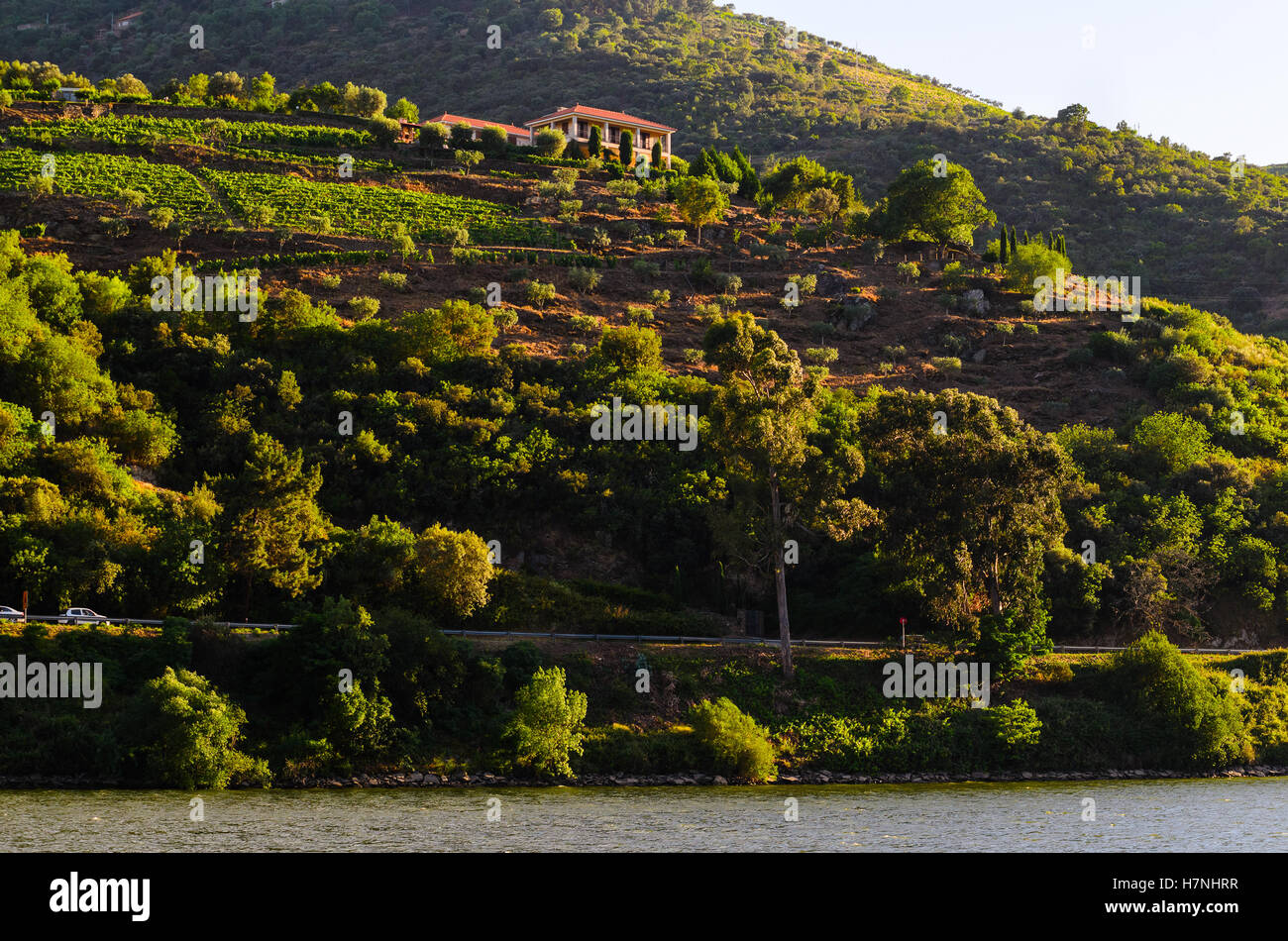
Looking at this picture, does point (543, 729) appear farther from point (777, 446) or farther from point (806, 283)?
point (806, 283)

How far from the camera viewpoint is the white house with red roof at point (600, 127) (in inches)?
4471

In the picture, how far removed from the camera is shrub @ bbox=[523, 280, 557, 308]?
249ft

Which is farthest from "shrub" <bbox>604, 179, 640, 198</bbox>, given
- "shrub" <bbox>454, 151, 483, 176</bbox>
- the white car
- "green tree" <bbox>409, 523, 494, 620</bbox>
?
the white car

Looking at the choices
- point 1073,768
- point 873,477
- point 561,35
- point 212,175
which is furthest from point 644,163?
point 561,35

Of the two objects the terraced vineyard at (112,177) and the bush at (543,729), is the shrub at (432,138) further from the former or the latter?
the bush at (543,729)

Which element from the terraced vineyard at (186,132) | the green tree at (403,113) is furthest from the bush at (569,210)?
the green tree at (403,113)

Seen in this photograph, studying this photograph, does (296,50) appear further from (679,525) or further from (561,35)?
(679,525)

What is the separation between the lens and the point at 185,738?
35719mm

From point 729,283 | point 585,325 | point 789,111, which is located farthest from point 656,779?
point 789,111

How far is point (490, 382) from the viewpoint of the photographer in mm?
63156

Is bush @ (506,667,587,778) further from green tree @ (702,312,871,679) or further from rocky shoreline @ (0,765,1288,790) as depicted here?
green tree @ (702,312,871,679)

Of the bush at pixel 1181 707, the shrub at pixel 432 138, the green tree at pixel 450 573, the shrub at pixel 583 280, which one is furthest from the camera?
the shrub at pixel 432 138

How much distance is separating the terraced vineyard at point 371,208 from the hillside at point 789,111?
58.1 meters

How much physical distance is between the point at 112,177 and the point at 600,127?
154 ft
